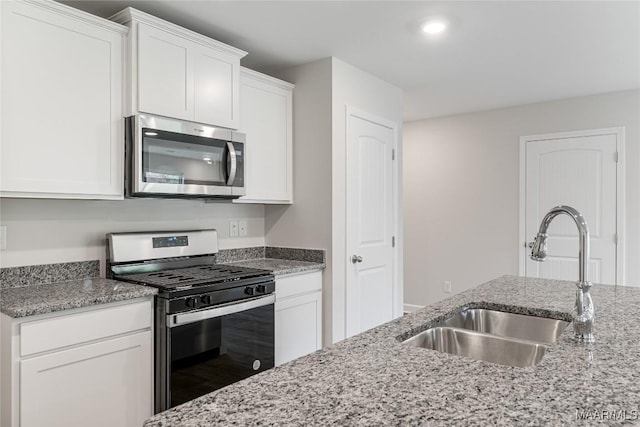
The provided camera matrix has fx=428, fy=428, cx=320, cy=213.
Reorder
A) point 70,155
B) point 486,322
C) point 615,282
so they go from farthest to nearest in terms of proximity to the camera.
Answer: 1. point 615,282
2. point 70,155
3. point 486,322

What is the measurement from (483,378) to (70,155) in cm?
202

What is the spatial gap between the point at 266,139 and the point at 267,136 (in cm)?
3

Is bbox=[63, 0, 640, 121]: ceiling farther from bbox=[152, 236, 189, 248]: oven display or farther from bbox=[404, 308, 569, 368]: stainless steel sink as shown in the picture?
bbox=[404, 308, 569, 368]: stainless steel sink

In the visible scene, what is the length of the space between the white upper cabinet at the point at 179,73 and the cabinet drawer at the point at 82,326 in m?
1.02

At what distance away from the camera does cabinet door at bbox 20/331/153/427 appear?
5.57 ft

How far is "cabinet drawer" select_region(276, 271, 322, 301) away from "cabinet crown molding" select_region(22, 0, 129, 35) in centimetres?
167

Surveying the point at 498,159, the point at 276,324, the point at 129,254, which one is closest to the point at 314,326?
the point at 276,324

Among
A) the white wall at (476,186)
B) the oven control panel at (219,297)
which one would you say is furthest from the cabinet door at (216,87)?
the white wall at (476,186)

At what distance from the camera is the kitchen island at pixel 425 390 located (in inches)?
30.3

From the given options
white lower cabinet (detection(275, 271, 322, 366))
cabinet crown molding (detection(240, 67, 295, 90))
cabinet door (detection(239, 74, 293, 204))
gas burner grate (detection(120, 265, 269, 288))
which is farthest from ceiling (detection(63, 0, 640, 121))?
white lower cabinet (detection(275, 271, 322, 366))

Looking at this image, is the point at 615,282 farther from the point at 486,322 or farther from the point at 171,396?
the point at 171,396

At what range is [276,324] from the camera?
276 centimetres

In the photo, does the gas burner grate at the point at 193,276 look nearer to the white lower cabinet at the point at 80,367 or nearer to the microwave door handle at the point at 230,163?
the white lower cabinet at the point at 80,367

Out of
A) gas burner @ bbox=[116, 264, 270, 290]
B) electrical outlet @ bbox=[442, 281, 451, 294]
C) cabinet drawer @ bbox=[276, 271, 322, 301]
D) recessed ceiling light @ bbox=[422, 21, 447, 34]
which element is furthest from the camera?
electrical outlet @ bbox=[442, 281, 451, 294]
